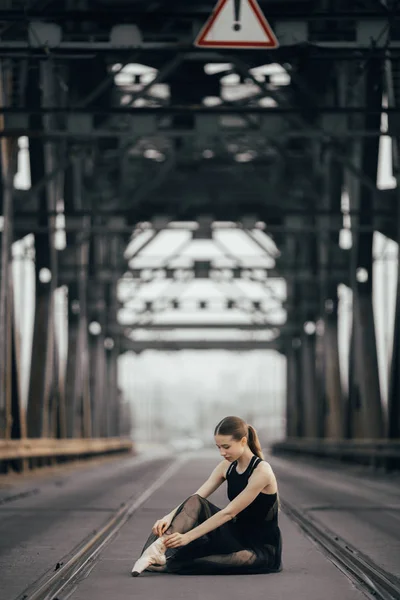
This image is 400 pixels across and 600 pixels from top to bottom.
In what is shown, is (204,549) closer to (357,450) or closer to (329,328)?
(357,450)

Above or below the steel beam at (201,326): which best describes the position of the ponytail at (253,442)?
below

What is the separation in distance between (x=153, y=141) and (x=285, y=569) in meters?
28.0

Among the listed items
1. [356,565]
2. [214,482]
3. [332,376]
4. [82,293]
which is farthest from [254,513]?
[332,376]

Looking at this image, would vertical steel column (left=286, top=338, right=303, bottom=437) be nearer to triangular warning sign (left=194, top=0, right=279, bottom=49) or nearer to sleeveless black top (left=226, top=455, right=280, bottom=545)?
triangular warning sign (left=194, top=0, right=279, bottom=49)

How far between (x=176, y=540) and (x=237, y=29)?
19.6 ft

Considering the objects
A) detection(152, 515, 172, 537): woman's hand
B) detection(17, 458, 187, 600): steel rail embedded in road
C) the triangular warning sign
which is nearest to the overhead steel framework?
the triangular warning sign

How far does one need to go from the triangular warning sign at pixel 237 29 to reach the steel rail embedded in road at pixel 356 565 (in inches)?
177

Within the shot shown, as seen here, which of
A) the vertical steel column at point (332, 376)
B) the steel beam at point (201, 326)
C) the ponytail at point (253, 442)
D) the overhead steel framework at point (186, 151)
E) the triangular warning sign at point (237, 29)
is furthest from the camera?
the steel beam at point (201, 326)

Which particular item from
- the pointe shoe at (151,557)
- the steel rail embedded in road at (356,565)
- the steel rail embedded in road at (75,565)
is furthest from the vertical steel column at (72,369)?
the pointe shoe at (151,557)

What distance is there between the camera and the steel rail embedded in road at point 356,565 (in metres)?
7.77

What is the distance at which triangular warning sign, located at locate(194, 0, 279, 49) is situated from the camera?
470 inches

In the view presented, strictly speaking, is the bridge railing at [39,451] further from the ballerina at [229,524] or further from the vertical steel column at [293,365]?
the ballerina at [229,524]

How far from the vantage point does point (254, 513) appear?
782 centimetres

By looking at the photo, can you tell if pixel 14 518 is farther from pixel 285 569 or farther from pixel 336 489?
pixel 336 489
